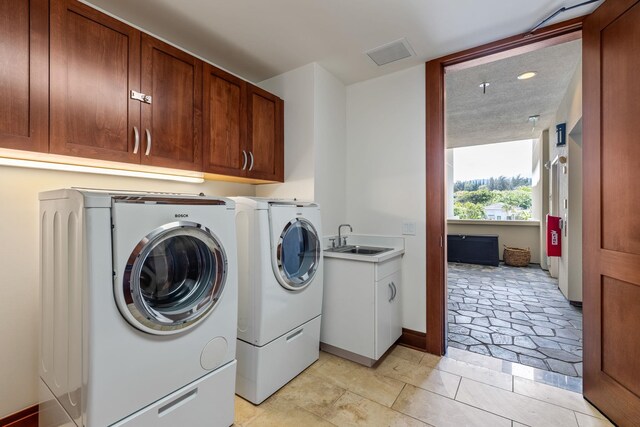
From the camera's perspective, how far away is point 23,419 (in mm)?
1586

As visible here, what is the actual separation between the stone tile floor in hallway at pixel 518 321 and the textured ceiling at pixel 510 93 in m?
2.66

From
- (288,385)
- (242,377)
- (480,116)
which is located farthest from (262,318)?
(480,116)

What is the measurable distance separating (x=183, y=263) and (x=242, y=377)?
37.1 inches

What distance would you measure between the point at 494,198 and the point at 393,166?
537 cm

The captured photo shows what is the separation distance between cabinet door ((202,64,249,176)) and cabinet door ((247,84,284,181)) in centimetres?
8

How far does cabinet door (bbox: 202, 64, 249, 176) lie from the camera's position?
208 centimetres

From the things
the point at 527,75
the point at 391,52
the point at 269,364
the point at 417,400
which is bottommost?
the point at 417,400

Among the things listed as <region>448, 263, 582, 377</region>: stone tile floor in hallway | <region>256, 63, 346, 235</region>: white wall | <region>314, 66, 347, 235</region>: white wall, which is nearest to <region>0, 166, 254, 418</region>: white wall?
<region>256, 63, 346, 235</region>: white wall

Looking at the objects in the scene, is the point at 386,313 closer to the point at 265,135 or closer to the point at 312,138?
the point at 312,138

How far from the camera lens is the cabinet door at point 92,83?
143cm

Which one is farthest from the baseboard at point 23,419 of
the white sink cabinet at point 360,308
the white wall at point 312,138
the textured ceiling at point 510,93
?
the textured ceiling at point 510,93

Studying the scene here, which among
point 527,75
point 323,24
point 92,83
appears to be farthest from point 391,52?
point 92,83

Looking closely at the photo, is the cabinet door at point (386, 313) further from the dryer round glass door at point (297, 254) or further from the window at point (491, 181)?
the window at point (491, 181)

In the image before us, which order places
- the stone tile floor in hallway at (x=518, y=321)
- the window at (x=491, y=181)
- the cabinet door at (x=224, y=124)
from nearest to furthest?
the cabinet door at (x=224, y=124) < the stone tile floor in hallway at (x=518, y=321) < the window at (x=491, y=181)
